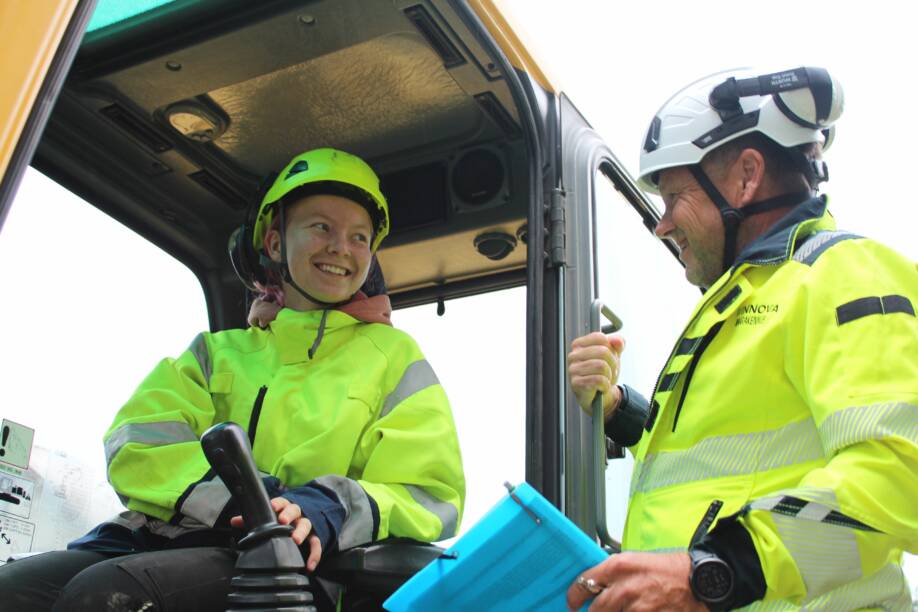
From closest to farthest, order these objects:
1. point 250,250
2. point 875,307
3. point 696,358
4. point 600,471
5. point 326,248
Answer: point 875,307, point 696,358, point 600,471, point 326,248, point 250,250

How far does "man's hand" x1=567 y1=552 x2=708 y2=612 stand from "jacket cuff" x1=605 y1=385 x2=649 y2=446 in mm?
953

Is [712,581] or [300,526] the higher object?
[300,526]

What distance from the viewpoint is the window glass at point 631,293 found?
2.81m

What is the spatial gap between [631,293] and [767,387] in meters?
1.42

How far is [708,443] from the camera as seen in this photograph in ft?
5.65

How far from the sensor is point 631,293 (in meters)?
3.11

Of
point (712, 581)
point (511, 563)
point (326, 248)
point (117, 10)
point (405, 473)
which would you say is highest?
point (117, 10)

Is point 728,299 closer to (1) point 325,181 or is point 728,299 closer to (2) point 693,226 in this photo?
(2) point 693,226

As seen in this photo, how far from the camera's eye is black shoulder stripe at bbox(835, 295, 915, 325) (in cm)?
156

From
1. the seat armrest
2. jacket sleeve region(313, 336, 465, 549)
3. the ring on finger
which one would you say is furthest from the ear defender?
the ring on finger

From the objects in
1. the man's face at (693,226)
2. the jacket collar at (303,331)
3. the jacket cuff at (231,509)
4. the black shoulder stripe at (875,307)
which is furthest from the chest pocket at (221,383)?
the black shoulder stripe at (875,307)

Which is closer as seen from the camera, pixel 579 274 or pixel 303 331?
pixel 303 331

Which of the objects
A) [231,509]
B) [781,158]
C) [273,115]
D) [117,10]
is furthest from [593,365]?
[117,10]

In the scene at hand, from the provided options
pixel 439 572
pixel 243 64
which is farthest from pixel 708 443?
pixel 243 64
